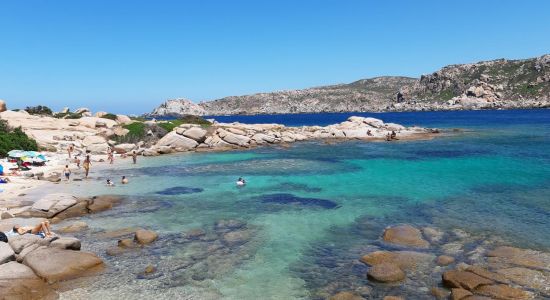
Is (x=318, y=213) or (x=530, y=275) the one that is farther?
(x=318, y=213)

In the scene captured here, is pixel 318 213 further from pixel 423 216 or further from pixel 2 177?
pixel 2 177

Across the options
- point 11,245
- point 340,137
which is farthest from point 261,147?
point 11,245

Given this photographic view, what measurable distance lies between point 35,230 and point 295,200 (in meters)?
16.2

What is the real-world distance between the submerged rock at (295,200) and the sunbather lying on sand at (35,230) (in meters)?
14.0

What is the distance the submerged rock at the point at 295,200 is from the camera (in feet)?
91.1

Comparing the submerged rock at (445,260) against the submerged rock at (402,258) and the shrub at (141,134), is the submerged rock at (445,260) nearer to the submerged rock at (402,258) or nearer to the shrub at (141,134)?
the submerged rock at (402,258)

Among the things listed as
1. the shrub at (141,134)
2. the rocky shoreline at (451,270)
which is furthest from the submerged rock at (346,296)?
the shrub at (141,134)

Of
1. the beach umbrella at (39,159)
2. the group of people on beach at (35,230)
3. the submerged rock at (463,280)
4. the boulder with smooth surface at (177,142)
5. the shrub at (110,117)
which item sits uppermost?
the shrub at (110,117)

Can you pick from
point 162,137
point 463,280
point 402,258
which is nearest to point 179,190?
point 402,258

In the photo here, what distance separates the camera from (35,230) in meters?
19.9

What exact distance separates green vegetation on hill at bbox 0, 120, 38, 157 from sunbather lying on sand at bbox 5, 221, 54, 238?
32.8 metres

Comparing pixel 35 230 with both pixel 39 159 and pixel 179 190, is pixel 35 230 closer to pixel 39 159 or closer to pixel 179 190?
pixel 179 190

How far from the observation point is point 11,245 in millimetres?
17375

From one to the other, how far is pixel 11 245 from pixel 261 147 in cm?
4931
